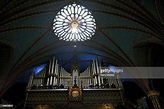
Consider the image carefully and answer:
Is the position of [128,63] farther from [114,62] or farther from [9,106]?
[9,106]

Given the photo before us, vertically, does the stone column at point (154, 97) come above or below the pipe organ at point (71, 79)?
below

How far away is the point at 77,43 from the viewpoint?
17.0 metres

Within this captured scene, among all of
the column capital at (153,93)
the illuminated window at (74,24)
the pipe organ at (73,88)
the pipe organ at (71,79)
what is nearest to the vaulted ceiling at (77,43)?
the illuminated window at (74,24)

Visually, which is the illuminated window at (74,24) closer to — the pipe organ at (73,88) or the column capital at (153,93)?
the pipe organ at (73,88)

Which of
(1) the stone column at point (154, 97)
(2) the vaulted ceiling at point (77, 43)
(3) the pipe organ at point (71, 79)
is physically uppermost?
(2) the vaulted ceiling at point (77, 43)

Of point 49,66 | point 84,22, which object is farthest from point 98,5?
point 49,66

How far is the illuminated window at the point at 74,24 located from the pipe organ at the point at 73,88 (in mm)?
2795

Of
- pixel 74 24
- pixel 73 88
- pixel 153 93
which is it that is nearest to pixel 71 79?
pixel 73 88

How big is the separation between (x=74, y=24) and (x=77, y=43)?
165 centimetres

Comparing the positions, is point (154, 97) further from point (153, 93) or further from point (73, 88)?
point (73, 88)

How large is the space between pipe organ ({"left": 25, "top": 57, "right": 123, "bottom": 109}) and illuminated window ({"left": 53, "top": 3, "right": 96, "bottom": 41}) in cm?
279

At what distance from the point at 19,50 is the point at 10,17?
11.7 ft

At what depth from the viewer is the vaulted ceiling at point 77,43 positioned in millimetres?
12655

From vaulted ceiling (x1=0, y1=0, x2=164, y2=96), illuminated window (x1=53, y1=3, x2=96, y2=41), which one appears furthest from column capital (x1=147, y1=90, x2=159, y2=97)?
illuminated window (x1=53, y1=3, x2=96, y2=41)
